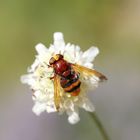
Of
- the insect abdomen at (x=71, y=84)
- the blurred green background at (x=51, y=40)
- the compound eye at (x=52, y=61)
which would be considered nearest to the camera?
the insect abdomen at (x=71, y=84)

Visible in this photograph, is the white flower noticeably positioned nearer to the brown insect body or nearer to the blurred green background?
the brown insect body

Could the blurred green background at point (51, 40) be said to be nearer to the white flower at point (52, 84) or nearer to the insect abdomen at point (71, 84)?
the white flower at point (52, 84)

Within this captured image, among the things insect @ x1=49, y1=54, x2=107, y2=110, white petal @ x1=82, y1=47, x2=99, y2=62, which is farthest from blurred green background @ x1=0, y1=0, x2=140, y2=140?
insect @ x1=49, y1=54, x2=107, y2=110

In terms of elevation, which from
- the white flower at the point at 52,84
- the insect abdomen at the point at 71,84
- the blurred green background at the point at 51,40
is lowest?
the insect abdomen at the point at 71,84

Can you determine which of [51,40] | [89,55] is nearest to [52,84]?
[89,55]

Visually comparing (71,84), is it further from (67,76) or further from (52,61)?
(52,61)

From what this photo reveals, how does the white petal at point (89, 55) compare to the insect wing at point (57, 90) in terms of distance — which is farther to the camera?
the white petal at point (89, 55)

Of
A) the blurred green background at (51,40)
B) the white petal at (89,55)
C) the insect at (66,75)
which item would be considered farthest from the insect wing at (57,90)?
the blurred green background at (51,40)

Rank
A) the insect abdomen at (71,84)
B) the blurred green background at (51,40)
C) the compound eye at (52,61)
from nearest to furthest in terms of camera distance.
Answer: the insect abdomen at (71,84) < the compound eye at (52,61) < the blurred green background at (51,40)

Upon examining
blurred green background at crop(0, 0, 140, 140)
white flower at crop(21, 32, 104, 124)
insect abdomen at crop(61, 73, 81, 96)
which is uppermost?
blurred green background at crop(0, 0, 140, 140)
